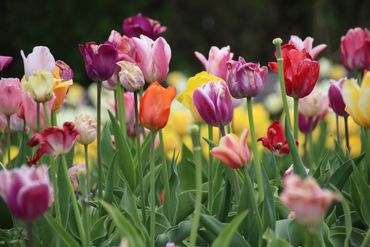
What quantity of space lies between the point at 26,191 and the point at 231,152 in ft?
1.19

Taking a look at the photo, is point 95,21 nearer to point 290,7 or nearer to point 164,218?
point 290,7

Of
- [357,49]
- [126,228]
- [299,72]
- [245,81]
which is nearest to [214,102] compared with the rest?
[245,81]

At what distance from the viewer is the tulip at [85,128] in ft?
5.17

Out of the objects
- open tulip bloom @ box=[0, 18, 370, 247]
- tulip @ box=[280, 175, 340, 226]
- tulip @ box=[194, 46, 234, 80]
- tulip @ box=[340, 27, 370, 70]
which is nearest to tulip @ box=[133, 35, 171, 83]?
open tulip bloom @ box=[0, 18, 370, 247]

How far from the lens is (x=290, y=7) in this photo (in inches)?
427

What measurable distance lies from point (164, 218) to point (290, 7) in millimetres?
9627

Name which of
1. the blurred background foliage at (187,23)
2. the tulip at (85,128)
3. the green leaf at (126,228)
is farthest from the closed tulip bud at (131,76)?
the blurred background foliage at (187,23)

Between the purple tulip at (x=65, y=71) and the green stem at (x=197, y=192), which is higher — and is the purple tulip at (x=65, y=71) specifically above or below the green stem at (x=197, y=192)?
above

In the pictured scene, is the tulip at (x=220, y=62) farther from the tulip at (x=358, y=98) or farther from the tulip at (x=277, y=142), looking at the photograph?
the tulip at (x=358, y=98)

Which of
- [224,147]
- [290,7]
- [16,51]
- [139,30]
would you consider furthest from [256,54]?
[224,147]

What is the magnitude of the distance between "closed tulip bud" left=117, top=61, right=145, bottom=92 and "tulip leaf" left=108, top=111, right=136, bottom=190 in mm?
139

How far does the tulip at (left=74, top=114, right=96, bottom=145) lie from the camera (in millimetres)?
1575

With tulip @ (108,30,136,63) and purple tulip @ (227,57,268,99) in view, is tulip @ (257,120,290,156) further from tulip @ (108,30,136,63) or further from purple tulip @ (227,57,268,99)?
tulip @ (108,30,136,63)

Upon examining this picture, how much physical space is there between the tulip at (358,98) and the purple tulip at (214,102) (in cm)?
22
